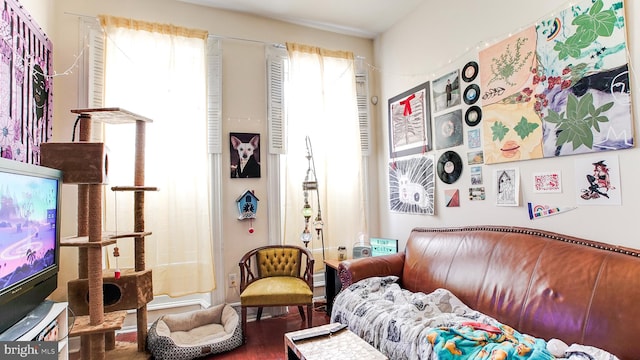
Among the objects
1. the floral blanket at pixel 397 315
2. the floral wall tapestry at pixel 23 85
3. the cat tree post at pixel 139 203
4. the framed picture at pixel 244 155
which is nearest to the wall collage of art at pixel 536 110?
the floral blanket at pixel 397 315

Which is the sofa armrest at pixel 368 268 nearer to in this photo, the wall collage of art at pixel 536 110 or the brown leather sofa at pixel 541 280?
the brown leather sofa at pixel 541 280

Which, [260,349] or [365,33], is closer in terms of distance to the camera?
[260,349]

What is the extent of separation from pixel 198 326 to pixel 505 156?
107 inches

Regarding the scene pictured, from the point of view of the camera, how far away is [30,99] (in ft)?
7.09

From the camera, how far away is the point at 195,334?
264cm

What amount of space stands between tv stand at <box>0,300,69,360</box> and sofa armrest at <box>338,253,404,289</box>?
5.93 feet

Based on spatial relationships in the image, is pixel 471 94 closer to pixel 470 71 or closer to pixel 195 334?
pixel 470 71

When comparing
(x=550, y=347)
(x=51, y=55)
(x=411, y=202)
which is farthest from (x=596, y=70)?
(x=51, y=55)

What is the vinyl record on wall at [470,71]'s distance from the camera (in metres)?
2.53

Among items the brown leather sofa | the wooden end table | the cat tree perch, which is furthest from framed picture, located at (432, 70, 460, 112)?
the cat tree perch

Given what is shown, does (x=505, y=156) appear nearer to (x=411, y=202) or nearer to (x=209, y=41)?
(x=411, y=202)

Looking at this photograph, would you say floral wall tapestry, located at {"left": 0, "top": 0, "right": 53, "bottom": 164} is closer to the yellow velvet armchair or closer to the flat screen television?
the flat screen television

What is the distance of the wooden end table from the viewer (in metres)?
1.64

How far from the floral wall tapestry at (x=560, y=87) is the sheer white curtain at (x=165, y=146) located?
7.86 feet
